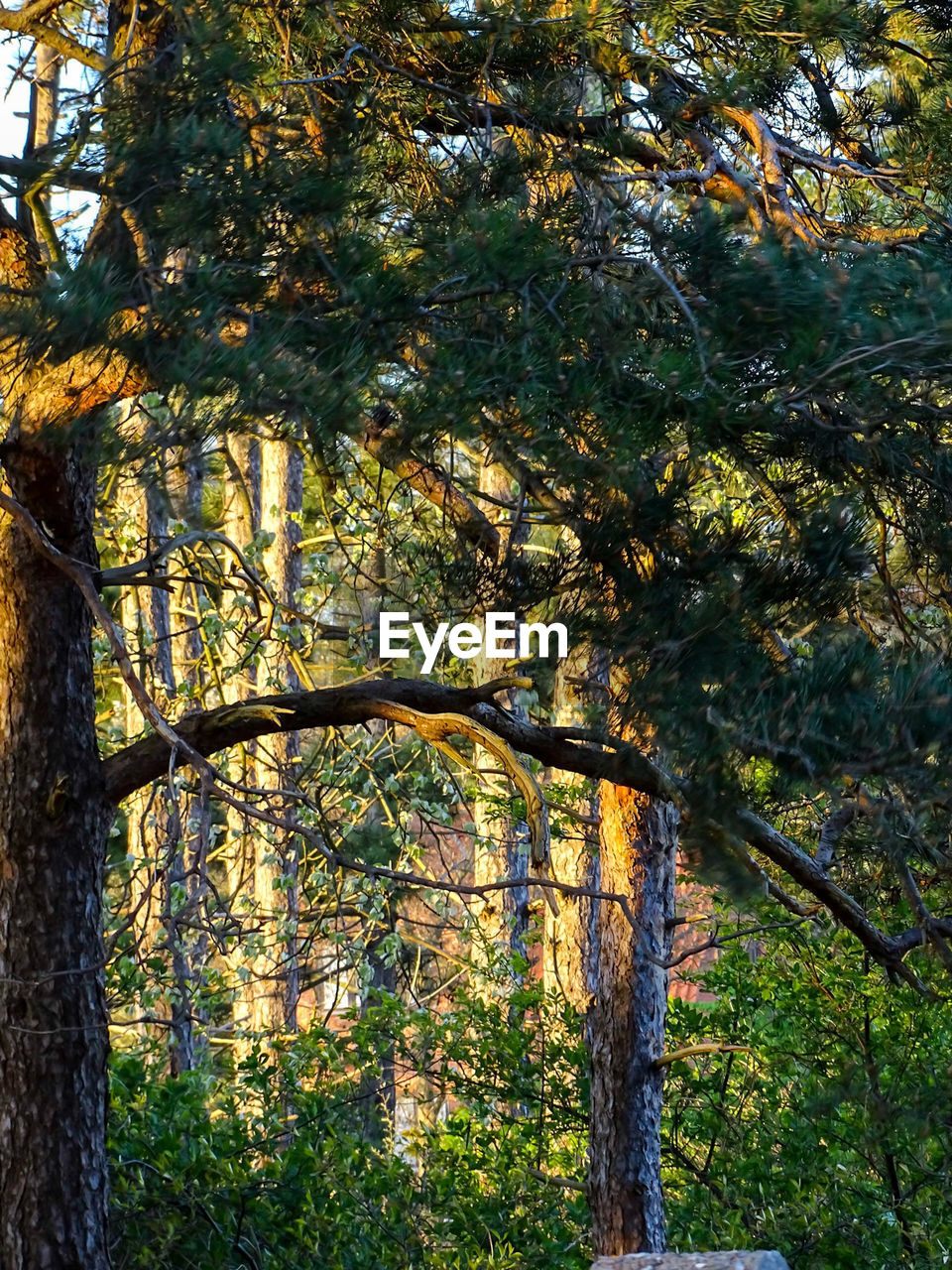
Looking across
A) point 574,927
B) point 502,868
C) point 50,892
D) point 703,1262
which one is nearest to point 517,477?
point 703,1262

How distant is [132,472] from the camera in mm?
3029

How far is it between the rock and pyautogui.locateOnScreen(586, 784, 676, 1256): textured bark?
2.95 metres

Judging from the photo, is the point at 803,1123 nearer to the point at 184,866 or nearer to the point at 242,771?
the point at 242,771

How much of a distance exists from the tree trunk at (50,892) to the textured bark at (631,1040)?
2.54 meters

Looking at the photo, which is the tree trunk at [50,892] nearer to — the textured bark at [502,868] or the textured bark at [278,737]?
the textured bark at [502,868]

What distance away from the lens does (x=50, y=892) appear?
14.7 ft

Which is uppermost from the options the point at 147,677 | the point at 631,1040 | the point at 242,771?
the point at 147,677

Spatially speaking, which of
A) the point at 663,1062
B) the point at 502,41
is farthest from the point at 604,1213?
the point at 502,41

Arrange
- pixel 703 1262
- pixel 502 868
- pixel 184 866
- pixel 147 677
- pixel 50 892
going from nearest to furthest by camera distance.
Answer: pixel 703 1262 → pixel 50 892 → pixel 147 677 → pixel 184 866 → pixel 502 868

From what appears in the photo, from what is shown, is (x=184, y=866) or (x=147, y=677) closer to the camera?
(x=147, y=677)

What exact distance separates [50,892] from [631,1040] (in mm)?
2940

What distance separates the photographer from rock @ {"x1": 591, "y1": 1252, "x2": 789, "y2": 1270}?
10.2 ft

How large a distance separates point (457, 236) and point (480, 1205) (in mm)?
5311

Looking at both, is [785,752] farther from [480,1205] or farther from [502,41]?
[480,1205]
